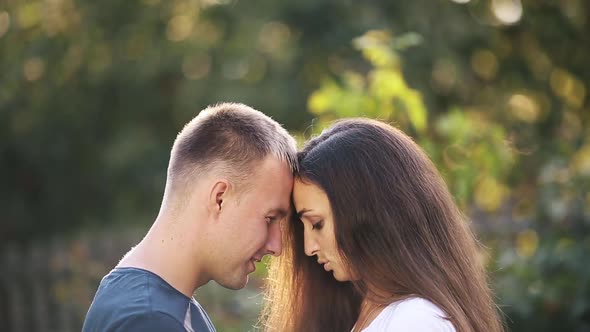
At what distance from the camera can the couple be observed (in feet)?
8.49

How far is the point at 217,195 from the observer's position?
2.63 m

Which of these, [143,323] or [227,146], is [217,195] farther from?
[143,323]

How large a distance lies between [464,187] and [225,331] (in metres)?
2.22

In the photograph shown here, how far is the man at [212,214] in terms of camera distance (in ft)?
8.32

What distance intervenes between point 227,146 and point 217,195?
16cm

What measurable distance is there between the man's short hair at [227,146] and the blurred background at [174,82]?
370 cm

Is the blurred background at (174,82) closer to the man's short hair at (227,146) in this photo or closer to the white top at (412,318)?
the man's short hair at (227,146)

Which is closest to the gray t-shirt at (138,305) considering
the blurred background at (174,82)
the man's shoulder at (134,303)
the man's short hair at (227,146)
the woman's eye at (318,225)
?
the man's shoulder at (134,303)

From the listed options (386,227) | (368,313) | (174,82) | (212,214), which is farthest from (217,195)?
(174,82)

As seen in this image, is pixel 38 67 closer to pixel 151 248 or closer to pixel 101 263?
pixel 101 263

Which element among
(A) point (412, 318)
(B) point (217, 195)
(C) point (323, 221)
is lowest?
(A) point (412, 318)

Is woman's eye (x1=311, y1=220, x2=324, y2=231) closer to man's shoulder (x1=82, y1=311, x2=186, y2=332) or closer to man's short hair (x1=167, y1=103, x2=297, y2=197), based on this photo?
man's short hair (x1=167, y1=103, x2=297, y2=197)

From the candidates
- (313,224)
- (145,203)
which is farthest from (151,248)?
(145,203)

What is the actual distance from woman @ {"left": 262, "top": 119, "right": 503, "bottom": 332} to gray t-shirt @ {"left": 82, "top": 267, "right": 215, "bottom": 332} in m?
0.54
